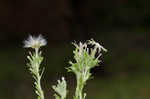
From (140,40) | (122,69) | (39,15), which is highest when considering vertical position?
(39,15)

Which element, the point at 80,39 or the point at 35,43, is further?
the point at 80,39

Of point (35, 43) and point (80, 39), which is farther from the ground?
point (80, 39)

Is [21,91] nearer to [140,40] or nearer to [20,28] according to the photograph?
[20,28]

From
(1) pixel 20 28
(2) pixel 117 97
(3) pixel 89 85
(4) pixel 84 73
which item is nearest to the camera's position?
(4) pixel 84 73

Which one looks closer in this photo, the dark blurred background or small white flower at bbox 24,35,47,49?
small white flower at bbox 24,35,47,49

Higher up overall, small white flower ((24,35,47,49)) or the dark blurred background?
the dark blurred background

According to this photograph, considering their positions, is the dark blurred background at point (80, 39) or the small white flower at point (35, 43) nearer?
the small white flower at point (35, 43)

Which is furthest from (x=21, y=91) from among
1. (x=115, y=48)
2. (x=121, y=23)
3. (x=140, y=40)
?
(x=121, y=23)

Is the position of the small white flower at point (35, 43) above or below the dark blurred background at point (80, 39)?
below
